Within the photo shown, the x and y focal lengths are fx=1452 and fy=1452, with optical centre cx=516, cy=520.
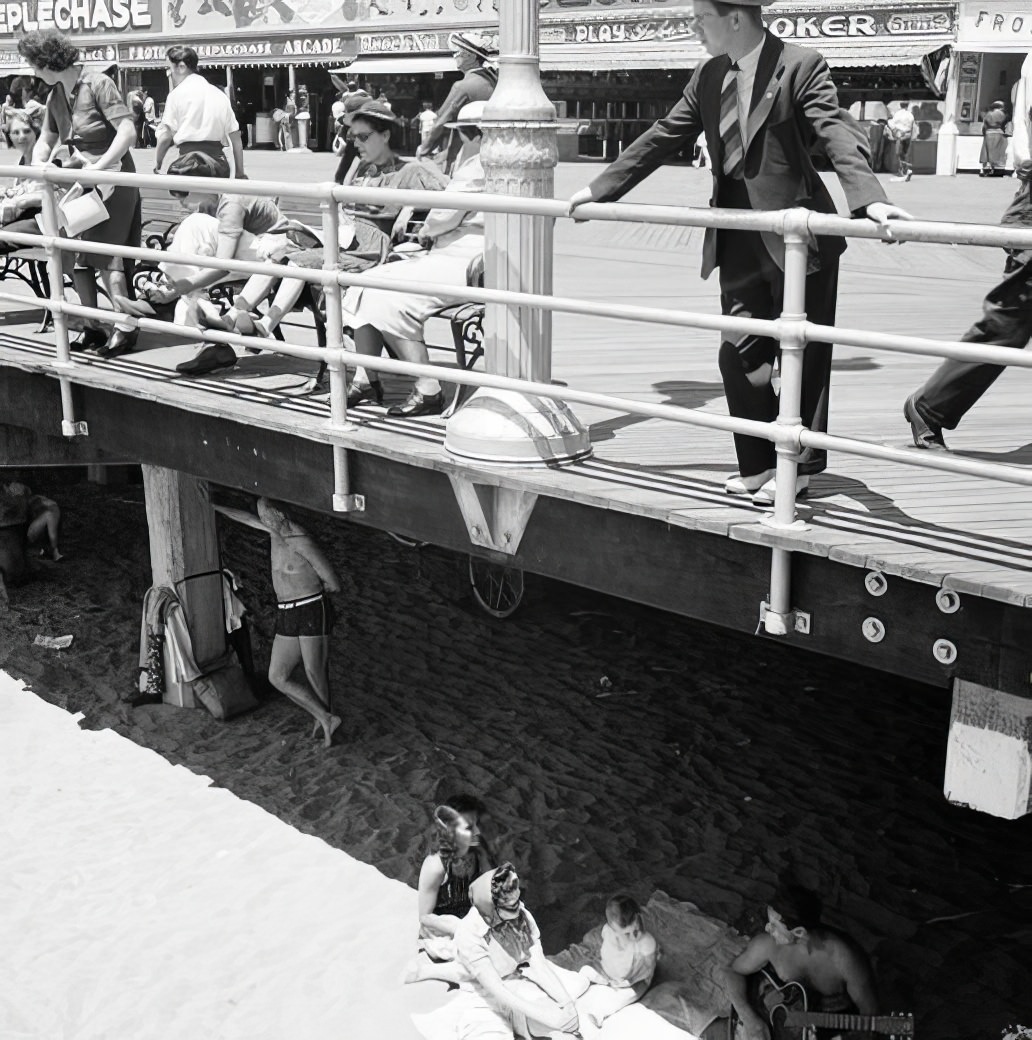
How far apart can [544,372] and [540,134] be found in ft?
2.62

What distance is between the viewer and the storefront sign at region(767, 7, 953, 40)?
2325 cm

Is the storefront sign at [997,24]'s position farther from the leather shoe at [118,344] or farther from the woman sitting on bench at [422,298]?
the woman sitting on bench at [422,298]

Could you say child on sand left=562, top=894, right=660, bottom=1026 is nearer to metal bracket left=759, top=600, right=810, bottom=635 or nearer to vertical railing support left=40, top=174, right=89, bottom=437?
metal bracket left=759, top=600, right=810, bottom=635

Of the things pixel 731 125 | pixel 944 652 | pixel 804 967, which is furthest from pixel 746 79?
pixel 804 967

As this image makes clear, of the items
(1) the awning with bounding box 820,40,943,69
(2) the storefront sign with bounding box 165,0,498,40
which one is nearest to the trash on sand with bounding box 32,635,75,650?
(1) the awning with bounding box 820,40,943,69

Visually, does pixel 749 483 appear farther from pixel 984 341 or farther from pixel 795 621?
pixel 984 341

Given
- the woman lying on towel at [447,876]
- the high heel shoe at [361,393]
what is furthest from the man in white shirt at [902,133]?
the high heel shoe at [361,393]

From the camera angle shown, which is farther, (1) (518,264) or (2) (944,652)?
(1) (518,264)

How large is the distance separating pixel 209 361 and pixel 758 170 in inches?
127

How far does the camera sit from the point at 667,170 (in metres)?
23.6

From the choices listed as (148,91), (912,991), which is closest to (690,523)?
(912,991)

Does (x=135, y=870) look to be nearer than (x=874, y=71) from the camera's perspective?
Yes

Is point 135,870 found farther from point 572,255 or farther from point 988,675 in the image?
point 572,255

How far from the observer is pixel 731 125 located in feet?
13.7
